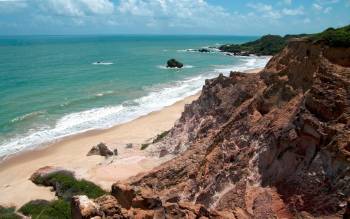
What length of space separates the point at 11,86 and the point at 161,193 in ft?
173

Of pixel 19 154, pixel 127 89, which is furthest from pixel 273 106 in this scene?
pixel 127 89

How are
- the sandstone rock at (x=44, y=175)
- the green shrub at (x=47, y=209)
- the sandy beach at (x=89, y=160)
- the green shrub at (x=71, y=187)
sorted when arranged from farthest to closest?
1. the sandstone rock at (x=44, y=175)
2. the sandy beach at (x=89, y=160)
3. the green shrub at (x=71, y=187)
4. the green shrub at (x=47, y=209)

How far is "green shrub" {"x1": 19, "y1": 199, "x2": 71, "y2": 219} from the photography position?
2048 centimetres

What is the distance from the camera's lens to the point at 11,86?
62469 mm

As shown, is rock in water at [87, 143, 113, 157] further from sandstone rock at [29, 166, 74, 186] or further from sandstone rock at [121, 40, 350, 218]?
sandstone rock at [121, 40, 350, 218]

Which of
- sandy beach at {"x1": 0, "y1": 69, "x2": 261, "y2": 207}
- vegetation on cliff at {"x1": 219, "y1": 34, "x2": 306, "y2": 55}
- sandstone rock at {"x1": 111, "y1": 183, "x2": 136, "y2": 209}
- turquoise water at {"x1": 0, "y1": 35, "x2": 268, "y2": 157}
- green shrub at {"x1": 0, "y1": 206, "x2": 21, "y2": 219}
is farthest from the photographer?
vegetation on cliff at {"x1": 219, "y1": 34, "x2": 306, "y2": 55}

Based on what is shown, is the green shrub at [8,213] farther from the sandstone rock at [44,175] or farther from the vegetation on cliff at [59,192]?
the sandstone rock at [44,175]

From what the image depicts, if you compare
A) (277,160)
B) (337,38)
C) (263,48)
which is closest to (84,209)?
(277,160)

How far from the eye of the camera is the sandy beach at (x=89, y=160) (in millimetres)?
24261

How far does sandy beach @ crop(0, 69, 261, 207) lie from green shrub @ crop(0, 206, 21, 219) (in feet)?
2.29

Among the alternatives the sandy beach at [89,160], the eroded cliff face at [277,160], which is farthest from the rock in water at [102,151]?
the eroded cliff face at [277,160]

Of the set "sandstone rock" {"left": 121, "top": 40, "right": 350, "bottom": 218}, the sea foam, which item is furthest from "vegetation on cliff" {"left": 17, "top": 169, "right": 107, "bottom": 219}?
the sea foam

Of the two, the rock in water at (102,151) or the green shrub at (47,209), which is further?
the rock in water at (102,151)

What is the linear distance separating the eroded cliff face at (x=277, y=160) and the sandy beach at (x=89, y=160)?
7.77 metres
